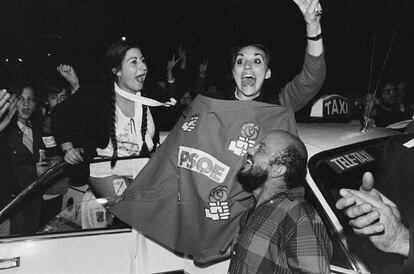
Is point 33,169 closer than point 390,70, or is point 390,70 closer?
point 33,169

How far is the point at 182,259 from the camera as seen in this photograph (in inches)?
110

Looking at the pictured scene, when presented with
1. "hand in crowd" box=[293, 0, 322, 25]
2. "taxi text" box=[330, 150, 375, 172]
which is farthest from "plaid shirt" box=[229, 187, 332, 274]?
"hand in crowd" box=[293, 0, 322, 25]

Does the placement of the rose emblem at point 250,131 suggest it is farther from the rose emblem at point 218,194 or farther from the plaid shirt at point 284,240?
the plaid shirt at point 284,240

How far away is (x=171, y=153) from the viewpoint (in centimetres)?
250

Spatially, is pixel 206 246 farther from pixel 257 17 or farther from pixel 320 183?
pixel 257 17

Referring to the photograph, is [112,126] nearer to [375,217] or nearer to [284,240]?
[284,240]

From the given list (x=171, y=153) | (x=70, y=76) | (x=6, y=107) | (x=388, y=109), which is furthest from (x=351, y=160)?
(x=388, y=109)

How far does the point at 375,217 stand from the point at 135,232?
1.76 m

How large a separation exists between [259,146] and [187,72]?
5191mm

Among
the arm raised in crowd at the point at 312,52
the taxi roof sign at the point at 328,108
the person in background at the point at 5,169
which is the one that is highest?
the arm raised in crowd at the point at 312,52

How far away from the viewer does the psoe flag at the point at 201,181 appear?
2.33 meters

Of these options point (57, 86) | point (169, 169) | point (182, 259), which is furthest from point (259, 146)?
point (57, 86)

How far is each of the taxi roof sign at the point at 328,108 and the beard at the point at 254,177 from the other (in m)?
1.45

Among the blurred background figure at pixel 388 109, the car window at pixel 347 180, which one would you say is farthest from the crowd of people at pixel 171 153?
the blurred background figure at pixel 388 109
